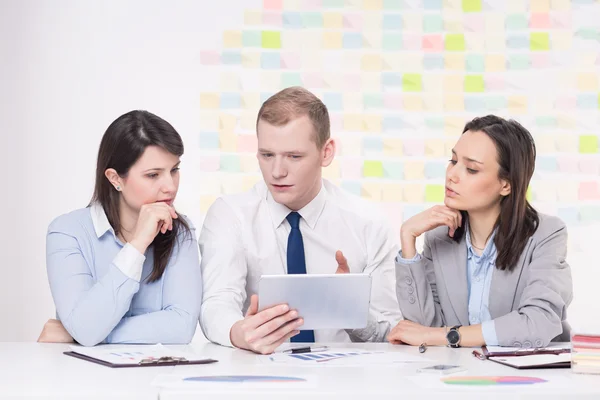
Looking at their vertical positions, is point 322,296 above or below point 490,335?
above

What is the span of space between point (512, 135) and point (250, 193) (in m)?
0.98

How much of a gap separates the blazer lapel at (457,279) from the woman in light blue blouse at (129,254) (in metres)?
0.83

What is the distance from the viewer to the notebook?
184 cm

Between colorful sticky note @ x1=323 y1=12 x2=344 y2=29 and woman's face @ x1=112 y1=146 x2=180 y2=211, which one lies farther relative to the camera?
colorful sticky note @ x1=323 y1=12 x2=344 y2=29

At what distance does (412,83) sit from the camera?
413 centimetres

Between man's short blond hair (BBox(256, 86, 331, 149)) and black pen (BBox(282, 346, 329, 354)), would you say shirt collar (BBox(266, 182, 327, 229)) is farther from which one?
black pen (BBox(282, 346, 329, 354))

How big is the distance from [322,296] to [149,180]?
785 mm

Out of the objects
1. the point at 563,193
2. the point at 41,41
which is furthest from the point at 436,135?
the point at 41,41

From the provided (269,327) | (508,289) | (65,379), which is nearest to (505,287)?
(508,289)

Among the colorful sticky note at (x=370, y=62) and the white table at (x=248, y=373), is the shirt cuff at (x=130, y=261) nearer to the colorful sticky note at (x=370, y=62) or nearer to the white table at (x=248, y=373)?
the white table at (x=248, y=373)

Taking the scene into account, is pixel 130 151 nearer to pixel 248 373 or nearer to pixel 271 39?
pixel 248 373

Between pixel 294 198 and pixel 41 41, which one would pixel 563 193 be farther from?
pixel 41 41

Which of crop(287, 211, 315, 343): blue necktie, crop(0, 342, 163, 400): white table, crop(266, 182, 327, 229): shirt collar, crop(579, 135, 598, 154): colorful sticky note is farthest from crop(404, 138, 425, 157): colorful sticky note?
crop(0, 342, 163, 400): white table

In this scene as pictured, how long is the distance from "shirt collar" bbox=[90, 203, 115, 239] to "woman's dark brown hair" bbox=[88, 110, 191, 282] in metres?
0.02
